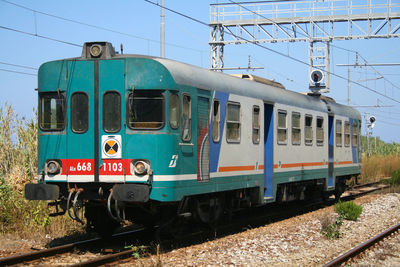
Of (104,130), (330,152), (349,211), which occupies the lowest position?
(349,211)

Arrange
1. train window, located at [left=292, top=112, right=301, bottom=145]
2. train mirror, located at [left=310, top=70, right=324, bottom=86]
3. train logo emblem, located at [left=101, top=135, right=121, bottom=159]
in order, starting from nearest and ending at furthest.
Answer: train logo emblem, located at [left=101, top=135, right=121, bottom=159], train window, located at [left=292, top=112, right=301, bottom=145], train mirror, located at [left=310, top=70, right=324, bottom=86]

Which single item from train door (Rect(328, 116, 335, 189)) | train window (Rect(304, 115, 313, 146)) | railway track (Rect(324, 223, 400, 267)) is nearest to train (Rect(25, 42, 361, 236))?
railway track (Rect(324, 223, 400, 267))

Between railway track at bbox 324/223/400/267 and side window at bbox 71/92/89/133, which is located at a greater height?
side window at bbox 71/92/89/133

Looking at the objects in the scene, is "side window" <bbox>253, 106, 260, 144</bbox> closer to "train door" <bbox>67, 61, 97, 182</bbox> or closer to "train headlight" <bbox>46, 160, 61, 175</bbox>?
"train door" <bbox>67, 61, 97, 182</bbox>

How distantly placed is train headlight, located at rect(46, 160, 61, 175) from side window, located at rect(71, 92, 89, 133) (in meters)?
0.63

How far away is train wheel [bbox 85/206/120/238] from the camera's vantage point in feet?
36.1

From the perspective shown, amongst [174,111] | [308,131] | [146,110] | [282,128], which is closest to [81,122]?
[146,110]

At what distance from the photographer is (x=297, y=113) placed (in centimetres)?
1556

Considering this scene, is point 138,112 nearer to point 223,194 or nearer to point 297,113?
point 223,194

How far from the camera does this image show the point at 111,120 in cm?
1004

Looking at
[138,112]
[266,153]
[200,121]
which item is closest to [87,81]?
[138,112]

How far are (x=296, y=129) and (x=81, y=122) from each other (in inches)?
272

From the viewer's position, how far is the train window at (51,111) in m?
Result: 10.3

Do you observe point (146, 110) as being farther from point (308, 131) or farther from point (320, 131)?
point (320, 131)
